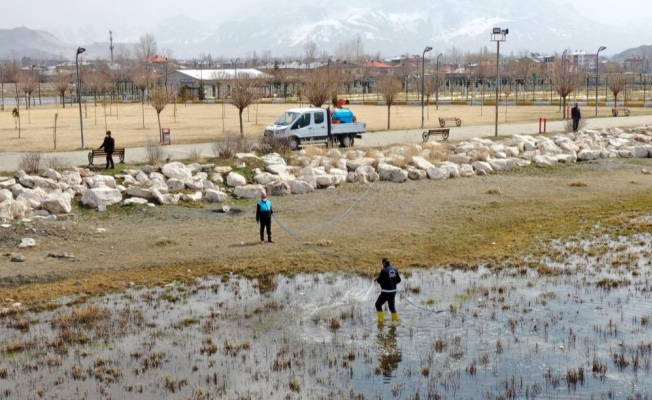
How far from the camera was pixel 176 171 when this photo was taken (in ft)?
82.6

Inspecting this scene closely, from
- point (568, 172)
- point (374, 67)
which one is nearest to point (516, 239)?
point (568, 172)

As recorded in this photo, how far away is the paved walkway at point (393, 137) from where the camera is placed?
30.3m

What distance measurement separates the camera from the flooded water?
10.7 meters

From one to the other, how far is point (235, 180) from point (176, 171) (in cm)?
184

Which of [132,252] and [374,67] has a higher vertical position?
[374,67]

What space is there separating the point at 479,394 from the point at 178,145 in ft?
91.6

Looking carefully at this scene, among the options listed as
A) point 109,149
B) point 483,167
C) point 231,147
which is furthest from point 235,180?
point 483,167

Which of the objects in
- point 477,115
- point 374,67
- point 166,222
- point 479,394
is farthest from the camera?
point 374,67

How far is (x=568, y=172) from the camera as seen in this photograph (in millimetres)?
30188

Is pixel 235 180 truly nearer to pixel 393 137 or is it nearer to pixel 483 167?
pixel 483 167

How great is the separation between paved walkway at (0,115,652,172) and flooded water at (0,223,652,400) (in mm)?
14988

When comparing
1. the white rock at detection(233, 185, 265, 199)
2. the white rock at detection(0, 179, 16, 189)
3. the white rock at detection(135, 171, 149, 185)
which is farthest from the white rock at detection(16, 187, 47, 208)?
the white rock at detection(233, 185, 265, 199)

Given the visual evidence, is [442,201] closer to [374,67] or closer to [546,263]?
[546,263]

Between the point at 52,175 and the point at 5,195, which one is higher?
the point at 52,175
